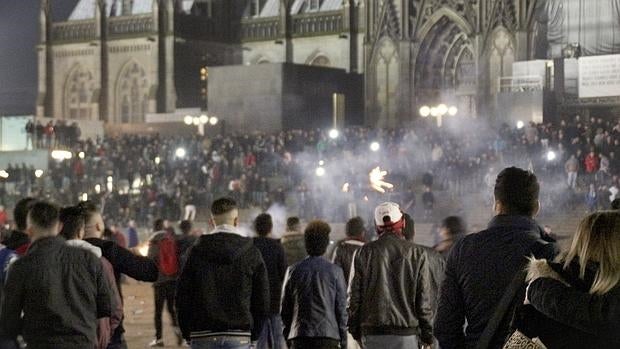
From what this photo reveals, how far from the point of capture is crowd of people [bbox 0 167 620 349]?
15.2ft

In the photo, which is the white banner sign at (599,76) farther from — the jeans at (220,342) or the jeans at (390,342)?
the jeans at (220,342)

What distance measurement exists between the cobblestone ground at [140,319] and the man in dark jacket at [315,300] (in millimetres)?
6954

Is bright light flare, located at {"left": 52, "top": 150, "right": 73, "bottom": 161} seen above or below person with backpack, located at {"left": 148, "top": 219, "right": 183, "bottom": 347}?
above

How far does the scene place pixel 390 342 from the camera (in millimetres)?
8633

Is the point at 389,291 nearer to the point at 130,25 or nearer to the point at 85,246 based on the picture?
the point at 85,246

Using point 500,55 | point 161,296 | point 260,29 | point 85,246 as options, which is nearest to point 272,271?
point 85,246

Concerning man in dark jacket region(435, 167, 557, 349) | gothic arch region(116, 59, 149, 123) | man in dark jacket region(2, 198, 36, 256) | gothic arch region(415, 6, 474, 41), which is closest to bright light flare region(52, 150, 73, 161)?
gothic arch region(415, 6, 474, 41)

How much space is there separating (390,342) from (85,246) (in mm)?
2271

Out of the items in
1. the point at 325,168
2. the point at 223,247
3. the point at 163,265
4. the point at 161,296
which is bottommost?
the point at 161,296

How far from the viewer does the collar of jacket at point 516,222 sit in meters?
5.86

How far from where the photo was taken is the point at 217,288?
773 cm

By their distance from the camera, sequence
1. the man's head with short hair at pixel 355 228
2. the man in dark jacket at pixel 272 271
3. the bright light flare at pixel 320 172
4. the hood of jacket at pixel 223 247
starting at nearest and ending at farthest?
1. the hood of jacket at pixel 223 247
2. the man's head with short hair at pixel 355 228
3. the man in dark jacket at pixel 272 271
4. the bright light flare at pixel 320 172

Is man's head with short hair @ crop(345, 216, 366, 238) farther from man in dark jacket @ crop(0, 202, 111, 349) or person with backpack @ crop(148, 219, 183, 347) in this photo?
person with backpack @ crop(148, 219, 183, 347)


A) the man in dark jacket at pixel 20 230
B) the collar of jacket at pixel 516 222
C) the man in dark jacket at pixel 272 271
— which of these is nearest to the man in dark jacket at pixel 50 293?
the man in dark jacket at pixel 20 230
